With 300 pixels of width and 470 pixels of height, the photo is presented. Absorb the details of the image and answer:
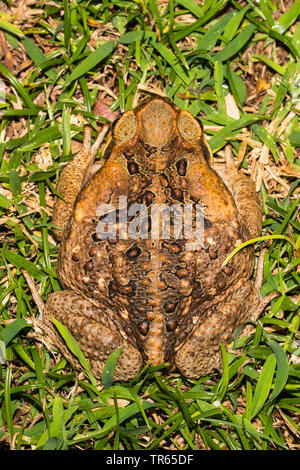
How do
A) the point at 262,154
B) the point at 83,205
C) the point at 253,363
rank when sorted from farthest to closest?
the point at 262,154, the point at 253,363, the point at 83,205

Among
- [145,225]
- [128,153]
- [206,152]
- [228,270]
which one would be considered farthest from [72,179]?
[228,270]

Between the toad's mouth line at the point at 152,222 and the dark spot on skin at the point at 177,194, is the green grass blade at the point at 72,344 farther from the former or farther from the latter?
the dark spot on skin at the point at 177,194

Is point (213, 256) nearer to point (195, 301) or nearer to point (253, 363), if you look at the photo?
Result: point (195, 301)

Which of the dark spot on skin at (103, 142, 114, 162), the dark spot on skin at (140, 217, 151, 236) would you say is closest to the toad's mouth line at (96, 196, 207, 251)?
the dark spot on skin at (140, 217, 151, 236)

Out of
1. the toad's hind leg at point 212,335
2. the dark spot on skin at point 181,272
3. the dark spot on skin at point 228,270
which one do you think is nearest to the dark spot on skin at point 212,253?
the dark spot on skin at point 228,270

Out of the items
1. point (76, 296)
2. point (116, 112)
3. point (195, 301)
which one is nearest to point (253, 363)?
point (195, 301)

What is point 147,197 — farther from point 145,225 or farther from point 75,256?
point 75,256
